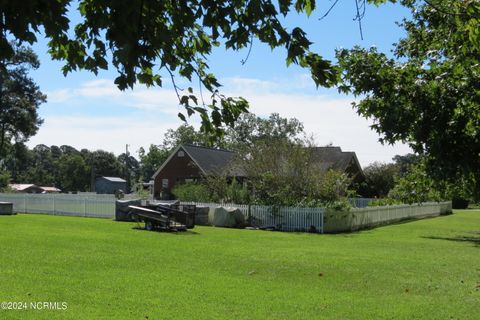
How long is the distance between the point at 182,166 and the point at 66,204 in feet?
57.7

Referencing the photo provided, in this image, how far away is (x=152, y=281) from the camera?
31.2ft

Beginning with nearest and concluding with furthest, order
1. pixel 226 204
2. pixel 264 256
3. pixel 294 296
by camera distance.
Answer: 1. pixel 294 296
2. pixel 264 256
3. pixel 226 204

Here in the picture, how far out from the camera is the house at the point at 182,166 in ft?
159

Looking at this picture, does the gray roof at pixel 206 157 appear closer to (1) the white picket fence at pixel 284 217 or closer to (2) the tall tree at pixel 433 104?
(1) the white picket fence at pixel 284 217

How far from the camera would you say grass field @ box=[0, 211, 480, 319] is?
299 inches

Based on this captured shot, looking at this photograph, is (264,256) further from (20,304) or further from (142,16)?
(142,16)

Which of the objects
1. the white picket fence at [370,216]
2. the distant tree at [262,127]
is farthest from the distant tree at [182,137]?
the white picket fence at [370,216]

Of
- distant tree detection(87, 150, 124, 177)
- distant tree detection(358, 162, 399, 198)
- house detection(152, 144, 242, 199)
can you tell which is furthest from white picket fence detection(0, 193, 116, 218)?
distant tree detection(87, 150, 124, 177)

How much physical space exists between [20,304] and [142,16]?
5.03m

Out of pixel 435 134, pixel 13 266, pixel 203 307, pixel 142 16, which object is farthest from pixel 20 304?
pixel 435 134

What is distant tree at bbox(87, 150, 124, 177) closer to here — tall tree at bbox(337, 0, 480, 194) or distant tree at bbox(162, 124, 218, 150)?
distant tree at bbox(162, 124, 218, 150)

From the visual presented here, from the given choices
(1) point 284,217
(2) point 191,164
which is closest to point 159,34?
(1) point 284,217

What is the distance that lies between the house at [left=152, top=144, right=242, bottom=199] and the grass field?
1203 inches

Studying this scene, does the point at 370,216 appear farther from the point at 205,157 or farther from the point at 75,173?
the point at 75,173
